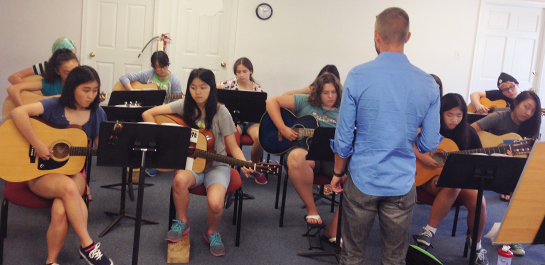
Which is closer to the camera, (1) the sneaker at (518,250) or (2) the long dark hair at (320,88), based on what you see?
(1) the sneaker at (518,250)

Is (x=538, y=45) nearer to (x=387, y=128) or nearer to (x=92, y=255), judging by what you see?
(x=387, y=128)

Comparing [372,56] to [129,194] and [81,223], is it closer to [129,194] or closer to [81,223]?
[129,194]

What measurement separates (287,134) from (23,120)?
177 centimetres

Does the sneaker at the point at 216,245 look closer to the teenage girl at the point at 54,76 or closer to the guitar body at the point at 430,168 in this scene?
the guitar body at the point at 430,168

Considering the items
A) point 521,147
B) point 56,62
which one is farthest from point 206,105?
point 521,147

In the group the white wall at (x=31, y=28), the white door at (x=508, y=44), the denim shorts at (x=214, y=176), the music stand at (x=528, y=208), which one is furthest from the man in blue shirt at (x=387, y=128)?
the white door at (x=508, y=44)

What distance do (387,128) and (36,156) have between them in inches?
75.2

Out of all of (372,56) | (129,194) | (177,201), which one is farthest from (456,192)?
(372,56)

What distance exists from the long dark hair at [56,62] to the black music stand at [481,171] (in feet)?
9.42

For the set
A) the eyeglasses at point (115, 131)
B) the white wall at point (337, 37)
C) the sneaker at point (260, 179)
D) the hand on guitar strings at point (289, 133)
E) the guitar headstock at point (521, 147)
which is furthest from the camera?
the white wall at point (337, 37)

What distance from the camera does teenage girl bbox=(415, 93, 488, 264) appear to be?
294 cm

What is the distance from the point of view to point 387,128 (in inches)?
66.6

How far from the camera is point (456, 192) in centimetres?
294

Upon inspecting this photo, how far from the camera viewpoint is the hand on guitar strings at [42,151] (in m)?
2.32
